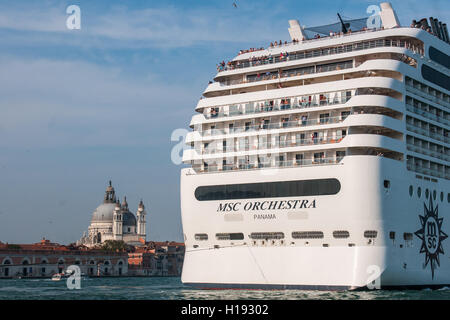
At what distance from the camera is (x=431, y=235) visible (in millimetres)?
36719

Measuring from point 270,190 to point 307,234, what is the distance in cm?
284

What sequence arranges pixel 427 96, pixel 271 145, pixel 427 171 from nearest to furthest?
pixel 271 145, pixel 427 171, pixel 427 96

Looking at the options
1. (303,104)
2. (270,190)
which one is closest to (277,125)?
(303,104)

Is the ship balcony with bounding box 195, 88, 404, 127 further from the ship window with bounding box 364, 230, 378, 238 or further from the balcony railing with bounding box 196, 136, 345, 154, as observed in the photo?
the ship window with bounding box 364, 230, 378, 238

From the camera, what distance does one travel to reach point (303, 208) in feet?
112

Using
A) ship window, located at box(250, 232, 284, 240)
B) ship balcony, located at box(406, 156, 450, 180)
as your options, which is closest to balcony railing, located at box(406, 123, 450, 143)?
ship balcony, located at box(406, 156, 450, 180)

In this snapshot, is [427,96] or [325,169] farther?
[427,96]

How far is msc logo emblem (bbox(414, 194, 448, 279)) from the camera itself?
3591 cm

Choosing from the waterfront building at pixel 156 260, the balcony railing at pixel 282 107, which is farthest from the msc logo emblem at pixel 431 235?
the waterfront building at pixel 156 260

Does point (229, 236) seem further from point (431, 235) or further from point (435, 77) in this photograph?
point (435, 77)

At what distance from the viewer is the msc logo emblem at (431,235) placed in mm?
35906
